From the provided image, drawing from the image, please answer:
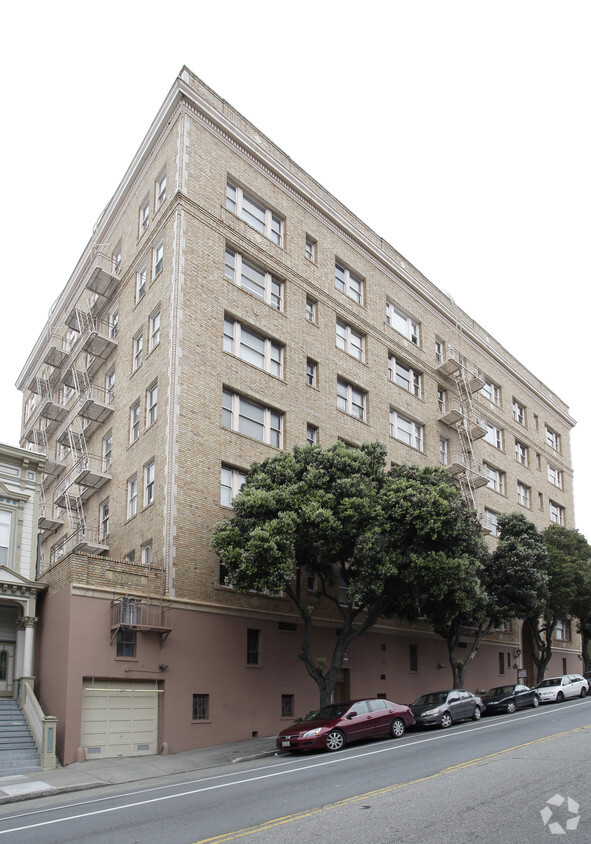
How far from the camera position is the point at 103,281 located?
109 ft

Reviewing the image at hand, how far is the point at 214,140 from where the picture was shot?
30.3m

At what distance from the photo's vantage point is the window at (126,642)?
22.2 m

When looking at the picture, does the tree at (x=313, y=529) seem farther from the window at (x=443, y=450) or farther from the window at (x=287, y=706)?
the window at (x=443, y=450)

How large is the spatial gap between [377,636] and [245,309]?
555 inches

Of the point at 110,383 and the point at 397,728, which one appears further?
the point at 110,383

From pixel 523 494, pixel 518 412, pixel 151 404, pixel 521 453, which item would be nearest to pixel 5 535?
pixel 151 404

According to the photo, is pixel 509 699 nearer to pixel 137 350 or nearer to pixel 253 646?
pixel 253 646

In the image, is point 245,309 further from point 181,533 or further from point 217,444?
point 181,533

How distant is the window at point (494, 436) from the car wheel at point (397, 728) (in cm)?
2491

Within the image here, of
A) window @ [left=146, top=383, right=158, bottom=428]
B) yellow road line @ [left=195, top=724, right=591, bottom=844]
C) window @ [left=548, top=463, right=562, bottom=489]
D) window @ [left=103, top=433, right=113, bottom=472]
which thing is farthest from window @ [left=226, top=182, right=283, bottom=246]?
window @ [left=548, top=463, right=562, bottom=489]

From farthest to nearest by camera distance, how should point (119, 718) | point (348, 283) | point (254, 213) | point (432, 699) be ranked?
1. point (348, 283)
2. point (254, 213)
3. point (432, 699)
4. point (119, 718)

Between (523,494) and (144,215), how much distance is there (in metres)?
29.0

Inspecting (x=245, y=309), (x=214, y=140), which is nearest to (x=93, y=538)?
(x=245, y=309)

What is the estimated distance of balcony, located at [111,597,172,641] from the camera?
21922 millimetres
